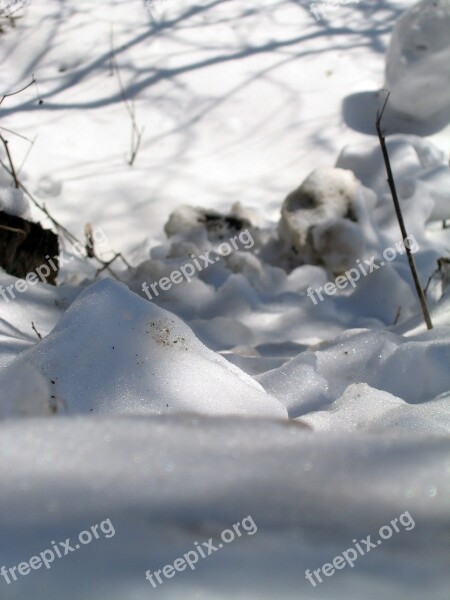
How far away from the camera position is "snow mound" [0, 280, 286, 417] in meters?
1.00

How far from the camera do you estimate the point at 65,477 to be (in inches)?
25.0

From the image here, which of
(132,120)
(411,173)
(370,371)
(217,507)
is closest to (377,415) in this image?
(370,371)

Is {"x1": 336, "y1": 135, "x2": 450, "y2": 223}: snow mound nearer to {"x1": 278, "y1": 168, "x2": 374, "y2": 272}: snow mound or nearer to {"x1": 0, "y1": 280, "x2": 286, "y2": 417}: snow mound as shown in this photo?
{"x1": 278, "y1": 168, "x2": 374, "y2": 272}: snow mound

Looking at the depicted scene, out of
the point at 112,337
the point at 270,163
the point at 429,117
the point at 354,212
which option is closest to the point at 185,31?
the point at 270,163

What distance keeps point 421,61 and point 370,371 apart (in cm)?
283

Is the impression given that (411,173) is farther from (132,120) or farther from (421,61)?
(132,120)

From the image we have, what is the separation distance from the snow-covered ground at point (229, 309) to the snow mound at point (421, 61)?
1 cm

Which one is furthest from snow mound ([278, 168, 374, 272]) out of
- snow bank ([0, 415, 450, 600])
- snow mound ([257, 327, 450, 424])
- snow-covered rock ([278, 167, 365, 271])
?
snow bank ([0, 415, 450, 600])

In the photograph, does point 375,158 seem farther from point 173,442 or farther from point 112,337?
point 173,442

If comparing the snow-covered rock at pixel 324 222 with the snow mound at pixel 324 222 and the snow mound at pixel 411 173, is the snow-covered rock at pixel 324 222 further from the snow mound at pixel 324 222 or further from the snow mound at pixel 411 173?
the snow mound at pixel 411 173

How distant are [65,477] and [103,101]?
386cm

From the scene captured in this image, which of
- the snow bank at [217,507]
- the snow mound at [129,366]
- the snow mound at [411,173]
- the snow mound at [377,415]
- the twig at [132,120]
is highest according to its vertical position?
the snow bank at [217,507]

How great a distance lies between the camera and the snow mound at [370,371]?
1.33 metres

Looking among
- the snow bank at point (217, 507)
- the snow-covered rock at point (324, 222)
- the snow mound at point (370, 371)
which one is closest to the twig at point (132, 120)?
the snow-covered rock at point (324, 222)
